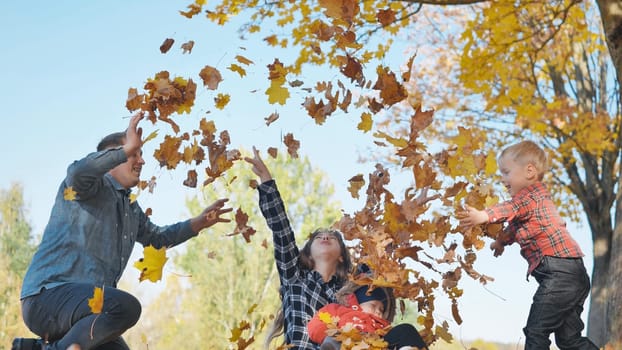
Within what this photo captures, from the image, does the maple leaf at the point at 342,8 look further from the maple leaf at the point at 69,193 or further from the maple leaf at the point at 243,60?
the maple leaf at the point at 69,193

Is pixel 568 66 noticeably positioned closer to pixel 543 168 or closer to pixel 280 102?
pixel 543 168

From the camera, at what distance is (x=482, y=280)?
3570 millimetres

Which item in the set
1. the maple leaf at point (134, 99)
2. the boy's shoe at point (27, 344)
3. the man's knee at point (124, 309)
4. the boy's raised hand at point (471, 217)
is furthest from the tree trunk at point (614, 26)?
the boy's shoe at point (27, 344)

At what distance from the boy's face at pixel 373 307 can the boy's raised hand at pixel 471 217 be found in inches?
24.3

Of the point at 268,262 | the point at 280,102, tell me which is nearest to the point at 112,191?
the point at 280,102

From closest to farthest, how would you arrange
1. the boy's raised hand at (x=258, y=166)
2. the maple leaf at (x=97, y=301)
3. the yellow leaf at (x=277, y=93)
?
the maple leaf at (x=97, y=301), the yellow leaf at (x=277, y=93), the boy's raised hand at (x=258, y=166)

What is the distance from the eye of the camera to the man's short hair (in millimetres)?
3504

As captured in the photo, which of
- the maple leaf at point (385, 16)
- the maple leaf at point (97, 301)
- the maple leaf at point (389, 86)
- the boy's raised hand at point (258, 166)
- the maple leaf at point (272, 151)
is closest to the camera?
the maple leaf at point (97, 301)

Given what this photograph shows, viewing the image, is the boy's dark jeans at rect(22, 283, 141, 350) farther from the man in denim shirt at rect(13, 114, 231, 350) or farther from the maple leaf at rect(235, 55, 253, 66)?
the maple leaf at rect(235, 55, 253, 66)

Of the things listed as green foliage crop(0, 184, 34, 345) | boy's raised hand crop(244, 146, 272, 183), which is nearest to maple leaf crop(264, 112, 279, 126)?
boy's raised hand crop(244, 146, 272, 183)

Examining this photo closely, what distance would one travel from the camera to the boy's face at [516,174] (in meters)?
4.07

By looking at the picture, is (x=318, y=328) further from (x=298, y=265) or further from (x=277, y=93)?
(x=277, y=93)

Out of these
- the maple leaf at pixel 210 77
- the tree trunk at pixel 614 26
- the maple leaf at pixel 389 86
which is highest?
the tree trunk at pixel 614 26

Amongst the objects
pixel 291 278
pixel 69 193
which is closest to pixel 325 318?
pixel 291 278
